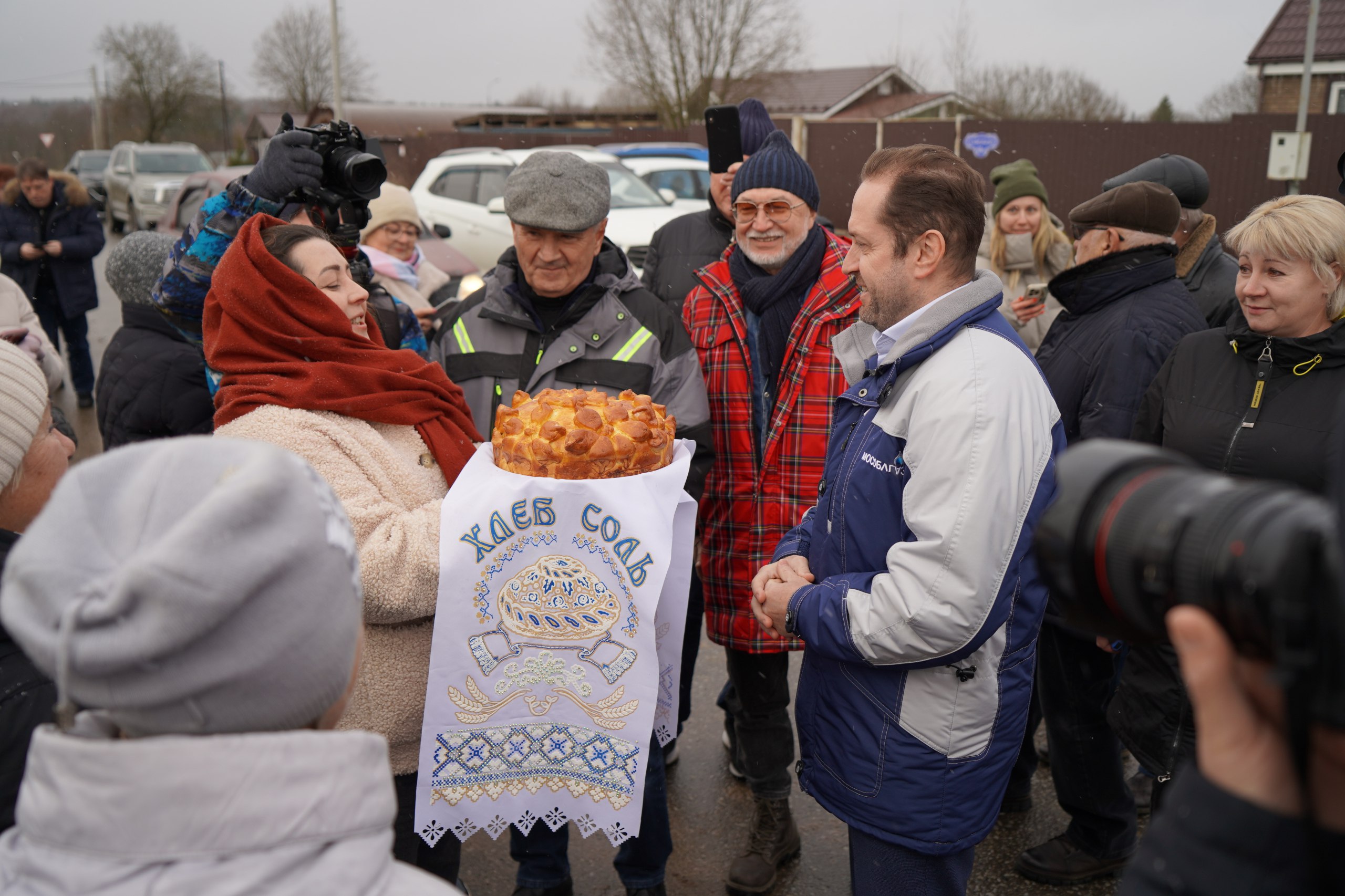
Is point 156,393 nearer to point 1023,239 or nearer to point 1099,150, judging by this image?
point 1023,239

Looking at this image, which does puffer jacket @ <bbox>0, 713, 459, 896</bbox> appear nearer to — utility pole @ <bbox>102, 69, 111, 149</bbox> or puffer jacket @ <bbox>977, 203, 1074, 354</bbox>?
puffer jacket @ <bbox>977, 203, 1074, 354</bbox>

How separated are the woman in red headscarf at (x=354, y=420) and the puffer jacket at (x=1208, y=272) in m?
3.02

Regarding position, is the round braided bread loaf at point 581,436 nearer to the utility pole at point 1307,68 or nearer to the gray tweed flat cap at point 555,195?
the gray tweed flat cap at point 555,195

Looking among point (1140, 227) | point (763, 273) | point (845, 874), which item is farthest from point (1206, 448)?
point (845, 874)

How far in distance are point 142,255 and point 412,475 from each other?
2.11m

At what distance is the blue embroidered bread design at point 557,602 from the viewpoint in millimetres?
2176

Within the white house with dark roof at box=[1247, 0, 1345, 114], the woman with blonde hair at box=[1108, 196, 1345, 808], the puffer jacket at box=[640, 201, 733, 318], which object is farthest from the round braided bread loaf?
the white house with dark roof at box=[1247, 0, 1345, 114]

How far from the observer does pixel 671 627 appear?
2.42m

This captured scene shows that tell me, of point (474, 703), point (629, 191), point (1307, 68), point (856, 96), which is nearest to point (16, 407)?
point (474, 703)

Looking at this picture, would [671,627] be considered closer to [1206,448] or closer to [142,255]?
[1206,448]

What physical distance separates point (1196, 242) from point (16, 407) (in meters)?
4.01

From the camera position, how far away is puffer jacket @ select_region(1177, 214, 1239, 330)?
3805 millimetres

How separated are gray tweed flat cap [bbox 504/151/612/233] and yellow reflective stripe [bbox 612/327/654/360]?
1.14 ft

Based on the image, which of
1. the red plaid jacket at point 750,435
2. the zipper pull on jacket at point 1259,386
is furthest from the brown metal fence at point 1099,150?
the zipper pull on jacket at point 1259,386
